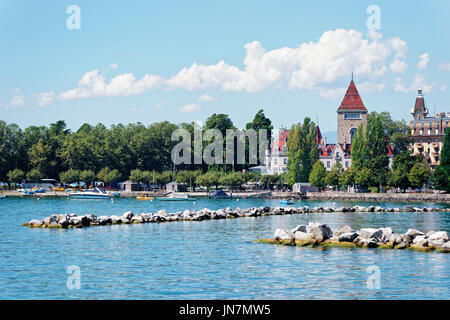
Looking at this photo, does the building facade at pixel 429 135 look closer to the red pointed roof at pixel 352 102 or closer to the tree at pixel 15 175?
the red pointed roof at pixel 352 102

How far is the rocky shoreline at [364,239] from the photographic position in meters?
36.9

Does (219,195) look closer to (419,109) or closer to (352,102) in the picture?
(352,102)

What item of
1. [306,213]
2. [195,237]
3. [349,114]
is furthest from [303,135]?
[195,237]

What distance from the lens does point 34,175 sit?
140 m

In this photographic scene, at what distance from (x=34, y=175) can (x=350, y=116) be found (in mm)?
73247

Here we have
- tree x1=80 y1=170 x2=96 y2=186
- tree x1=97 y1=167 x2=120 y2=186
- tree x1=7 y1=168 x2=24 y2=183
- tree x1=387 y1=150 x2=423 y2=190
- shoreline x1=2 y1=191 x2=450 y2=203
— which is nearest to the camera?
shoreline x1=2 y1=191 x2=450 y2=203

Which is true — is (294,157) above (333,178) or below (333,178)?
above

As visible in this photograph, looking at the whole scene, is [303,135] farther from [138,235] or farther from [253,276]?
[253,276]

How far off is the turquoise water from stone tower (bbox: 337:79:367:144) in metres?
107

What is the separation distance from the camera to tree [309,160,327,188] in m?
124

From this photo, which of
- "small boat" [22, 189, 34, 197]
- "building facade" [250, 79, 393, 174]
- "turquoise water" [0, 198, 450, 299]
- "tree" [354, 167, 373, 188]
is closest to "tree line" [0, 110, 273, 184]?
"small boat" [22, 189, 34, 197]

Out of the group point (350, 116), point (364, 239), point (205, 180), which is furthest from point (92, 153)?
point (364, 239)

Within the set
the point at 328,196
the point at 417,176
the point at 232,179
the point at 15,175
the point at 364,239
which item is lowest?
the point at 328,196

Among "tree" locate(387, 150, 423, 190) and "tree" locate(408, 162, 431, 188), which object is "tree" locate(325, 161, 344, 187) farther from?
"tree" locate(408, 162, 431, 188)
